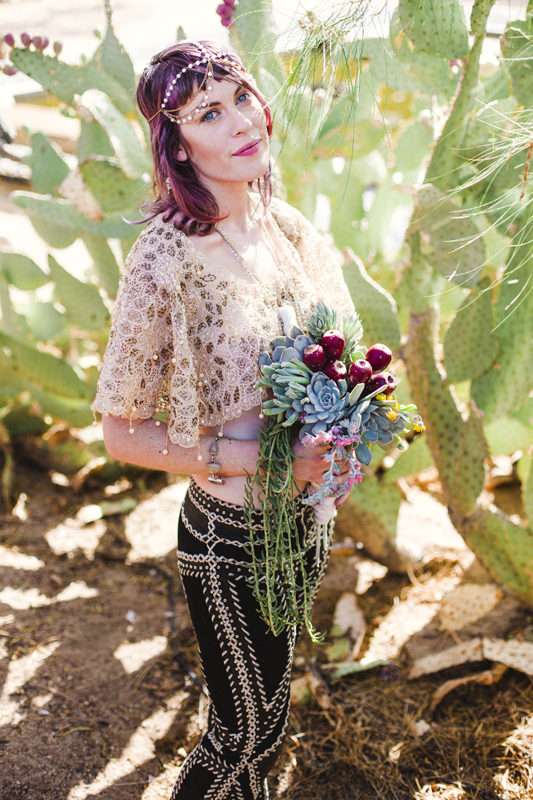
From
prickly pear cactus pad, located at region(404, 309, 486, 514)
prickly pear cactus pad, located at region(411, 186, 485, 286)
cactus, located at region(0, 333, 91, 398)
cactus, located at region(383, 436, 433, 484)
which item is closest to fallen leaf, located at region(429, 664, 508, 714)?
prickly pear cactus pad, located at region(404, 309, 486, 514)

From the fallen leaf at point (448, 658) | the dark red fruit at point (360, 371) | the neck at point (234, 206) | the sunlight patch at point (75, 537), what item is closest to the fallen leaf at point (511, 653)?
the fallen leaf at point (448, 658)

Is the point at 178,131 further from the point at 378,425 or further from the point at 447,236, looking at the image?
the point at 447,236

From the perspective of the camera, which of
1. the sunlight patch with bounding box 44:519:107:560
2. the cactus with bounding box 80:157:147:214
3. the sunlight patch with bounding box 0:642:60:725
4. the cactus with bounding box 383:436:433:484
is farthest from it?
the sunlight patch with bounding box 44:519:107:560

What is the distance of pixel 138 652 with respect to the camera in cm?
221

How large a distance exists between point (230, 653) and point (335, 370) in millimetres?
615

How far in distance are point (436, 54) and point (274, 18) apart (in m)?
0.74

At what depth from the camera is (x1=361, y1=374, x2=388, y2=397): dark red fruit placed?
1.19 metres

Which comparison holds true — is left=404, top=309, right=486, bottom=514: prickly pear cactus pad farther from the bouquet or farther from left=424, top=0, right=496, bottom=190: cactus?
the bouquet

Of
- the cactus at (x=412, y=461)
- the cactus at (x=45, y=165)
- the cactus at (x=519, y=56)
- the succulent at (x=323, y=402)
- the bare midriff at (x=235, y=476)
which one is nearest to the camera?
the succulent at (x=323, y=402)

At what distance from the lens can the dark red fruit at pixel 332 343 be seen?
1.22 m

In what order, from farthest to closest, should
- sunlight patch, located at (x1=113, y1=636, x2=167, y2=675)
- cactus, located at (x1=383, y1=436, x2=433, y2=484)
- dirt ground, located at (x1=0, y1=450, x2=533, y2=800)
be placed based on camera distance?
cactus, located at (x1=383, y1=436, x2=433, y2=484) < sunlight patch, located at (x1=113, y1=636, x2=167, y2=675) < dirt ground, located at (x1=0, y1=450, x2=533, y2=800)

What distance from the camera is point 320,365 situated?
1.21 m

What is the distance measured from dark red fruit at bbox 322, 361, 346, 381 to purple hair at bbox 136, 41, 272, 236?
365mm

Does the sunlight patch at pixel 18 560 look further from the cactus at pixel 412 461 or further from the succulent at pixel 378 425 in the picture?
the succulent at pixel 378 425
